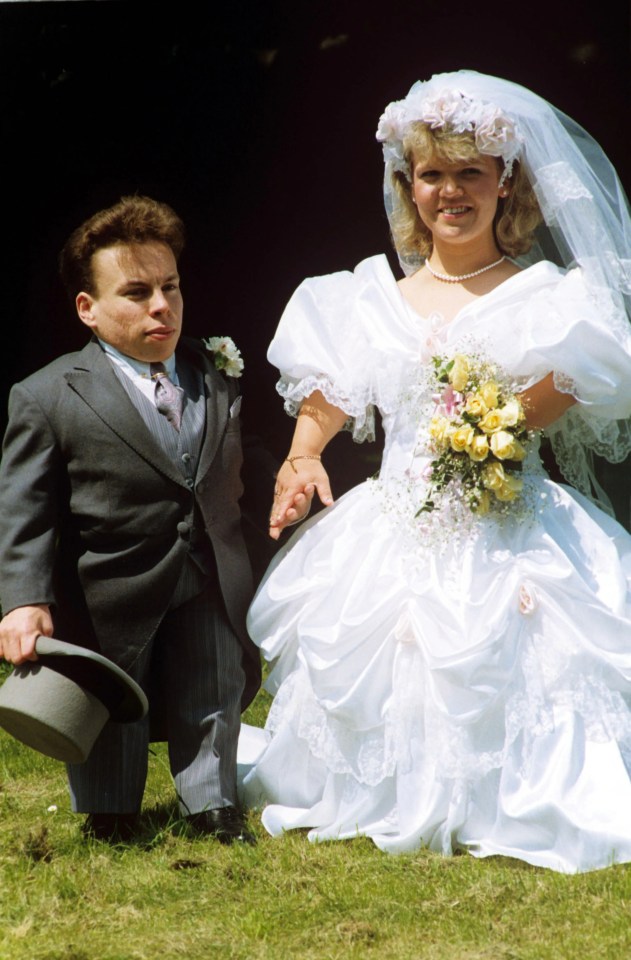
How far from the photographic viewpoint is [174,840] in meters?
4.01

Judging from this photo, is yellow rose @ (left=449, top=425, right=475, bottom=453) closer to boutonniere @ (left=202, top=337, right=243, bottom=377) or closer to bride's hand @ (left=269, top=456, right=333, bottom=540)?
bride's hand @ (left=269, top=456, right=333, bottom=540)

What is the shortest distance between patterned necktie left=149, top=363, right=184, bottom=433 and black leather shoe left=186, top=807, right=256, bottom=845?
1080mm

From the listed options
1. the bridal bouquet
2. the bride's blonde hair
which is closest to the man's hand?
the bridal bouquet

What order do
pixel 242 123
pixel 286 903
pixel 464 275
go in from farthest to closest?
pixel 242 123 < pixel 464 275 < pixel 286 903

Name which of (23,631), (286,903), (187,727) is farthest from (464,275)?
(286,903)

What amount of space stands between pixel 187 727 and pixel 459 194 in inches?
67.4

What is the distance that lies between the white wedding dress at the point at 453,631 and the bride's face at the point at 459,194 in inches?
8.2

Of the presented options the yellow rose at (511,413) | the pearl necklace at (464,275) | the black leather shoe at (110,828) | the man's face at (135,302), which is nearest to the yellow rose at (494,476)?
the yellow rose at (511,413)

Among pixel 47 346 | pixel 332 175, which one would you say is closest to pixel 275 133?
pixel 332 175

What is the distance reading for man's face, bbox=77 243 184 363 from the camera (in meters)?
4.02

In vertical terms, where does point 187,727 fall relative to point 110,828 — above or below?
above

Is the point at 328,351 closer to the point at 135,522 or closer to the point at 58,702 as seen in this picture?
the point at 135,522

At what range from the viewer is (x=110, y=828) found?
4055 mm

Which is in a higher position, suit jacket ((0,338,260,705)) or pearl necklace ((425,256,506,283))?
pearl necklace ((425,256,506,283))
